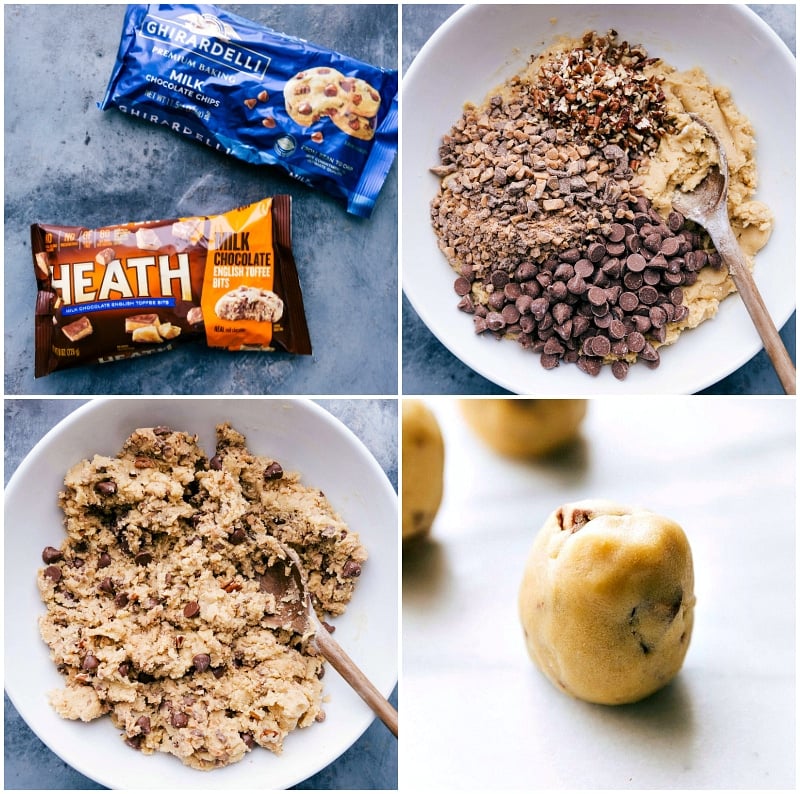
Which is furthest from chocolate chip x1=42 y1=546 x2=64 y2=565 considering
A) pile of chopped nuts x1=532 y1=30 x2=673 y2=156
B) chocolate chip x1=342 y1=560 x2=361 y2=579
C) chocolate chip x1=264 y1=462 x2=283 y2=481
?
pile of chopped nuts x1=532 y1=30 x2=673 y2=156

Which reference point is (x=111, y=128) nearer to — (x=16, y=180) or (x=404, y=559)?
(x=16, y=180)

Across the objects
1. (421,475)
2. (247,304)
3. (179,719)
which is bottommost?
(179,719)

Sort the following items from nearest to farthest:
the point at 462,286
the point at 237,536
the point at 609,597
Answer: the point at 609,597
the point at 237,536
the point at 462,286

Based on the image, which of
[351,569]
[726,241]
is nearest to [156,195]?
[351,569]

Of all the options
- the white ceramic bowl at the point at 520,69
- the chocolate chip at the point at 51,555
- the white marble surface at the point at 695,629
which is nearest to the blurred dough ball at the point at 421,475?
the white marble surface at the point at 695,629

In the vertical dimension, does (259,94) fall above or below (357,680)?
above

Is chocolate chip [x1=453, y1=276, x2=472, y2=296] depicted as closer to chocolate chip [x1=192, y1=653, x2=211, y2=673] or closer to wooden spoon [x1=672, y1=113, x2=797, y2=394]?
wooden spoon [x1=672, y1=113, x2=797, y2=394]

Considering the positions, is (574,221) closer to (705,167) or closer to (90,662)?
(705,167)
